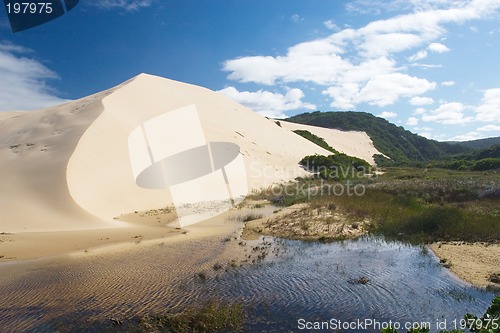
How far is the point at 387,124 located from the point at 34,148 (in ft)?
380

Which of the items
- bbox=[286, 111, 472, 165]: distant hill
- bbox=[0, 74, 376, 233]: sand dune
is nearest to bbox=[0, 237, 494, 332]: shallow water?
bbox=[0, 74, 376, 233]: sand dune

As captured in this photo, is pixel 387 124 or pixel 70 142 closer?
pixel 70 142

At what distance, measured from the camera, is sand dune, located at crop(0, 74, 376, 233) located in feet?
60.4

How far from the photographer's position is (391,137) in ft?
360

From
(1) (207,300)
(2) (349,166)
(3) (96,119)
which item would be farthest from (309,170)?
(1) (207,300)

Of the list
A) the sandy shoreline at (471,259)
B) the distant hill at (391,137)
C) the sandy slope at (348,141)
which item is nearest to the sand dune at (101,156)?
the sandy shoreline at (471,259)

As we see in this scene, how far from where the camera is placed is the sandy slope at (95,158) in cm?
1820

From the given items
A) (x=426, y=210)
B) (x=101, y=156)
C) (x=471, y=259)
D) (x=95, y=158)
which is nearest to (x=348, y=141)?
(x=101, y=156)

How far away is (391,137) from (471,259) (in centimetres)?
10689

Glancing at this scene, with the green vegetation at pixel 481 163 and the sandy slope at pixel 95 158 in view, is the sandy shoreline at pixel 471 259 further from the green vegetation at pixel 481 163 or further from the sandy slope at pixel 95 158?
the green vegetation at pixel 481 163

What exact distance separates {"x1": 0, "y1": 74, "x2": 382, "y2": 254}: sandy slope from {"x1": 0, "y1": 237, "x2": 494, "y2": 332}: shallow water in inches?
281

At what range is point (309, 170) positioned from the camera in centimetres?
4012

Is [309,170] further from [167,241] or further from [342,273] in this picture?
[342,273]

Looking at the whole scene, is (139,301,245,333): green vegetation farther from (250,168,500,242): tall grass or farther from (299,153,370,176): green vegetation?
(299,153,370,176): green vegetation
